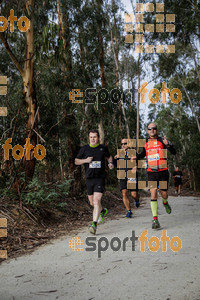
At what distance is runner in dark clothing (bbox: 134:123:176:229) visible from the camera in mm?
6215

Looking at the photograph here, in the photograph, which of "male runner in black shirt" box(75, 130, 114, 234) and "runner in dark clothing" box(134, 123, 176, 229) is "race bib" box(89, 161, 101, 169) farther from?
"runner in dark clothing" box(134, 123, 176, 229)

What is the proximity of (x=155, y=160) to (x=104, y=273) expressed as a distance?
3.15 metres

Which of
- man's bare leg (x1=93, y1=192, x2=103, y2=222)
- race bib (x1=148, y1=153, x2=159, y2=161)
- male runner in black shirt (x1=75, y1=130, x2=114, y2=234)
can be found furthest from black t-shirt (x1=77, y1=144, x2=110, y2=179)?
race bib (x1=148, y1=153, x2=159, y2=161)

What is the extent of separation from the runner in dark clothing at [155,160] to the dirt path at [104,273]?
1.40m

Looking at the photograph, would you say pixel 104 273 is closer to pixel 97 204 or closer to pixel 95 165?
pixel 97 204

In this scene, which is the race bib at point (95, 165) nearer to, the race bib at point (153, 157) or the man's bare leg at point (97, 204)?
the man's bare leg at point (97, 204)

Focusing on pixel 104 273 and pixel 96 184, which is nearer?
pixel 104 273

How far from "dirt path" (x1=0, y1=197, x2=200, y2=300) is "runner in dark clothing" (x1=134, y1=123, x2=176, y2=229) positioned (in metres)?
1.40

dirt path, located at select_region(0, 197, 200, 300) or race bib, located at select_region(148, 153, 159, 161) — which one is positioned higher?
race bib, located at select_region(148, 153, 159, 161)

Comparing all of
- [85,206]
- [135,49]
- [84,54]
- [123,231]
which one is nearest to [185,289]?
[123,231]

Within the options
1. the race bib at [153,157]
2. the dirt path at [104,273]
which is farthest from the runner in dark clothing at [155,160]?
the dirt path at [104,273]

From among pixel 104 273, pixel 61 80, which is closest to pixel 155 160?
pixel 104 273

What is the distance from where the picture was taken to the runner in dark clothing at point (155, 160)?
6.21 m

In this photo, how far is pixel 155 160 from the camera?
6367 millimetres
